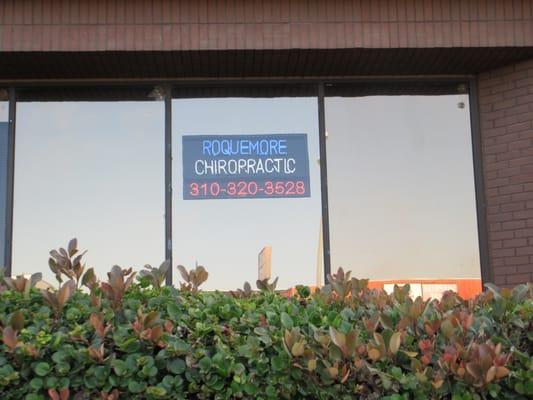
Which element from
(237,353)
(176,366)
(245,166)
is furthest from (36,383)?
(245,166)

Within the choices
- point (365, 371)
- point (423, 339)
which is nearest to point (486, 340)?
point (423, 339)

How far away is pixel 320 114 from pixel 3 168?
3026mm

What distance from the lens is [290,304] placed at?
11.3 ft

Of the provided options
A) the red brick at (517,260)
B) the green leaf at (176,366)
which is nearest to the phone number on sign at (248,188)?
the red brick at (517,260)

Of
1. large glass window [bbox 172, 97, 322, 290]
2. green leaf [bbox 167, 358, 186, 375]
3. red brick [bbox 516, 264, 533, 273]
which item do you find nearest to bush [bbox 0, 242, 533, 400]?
green leaf [bbox 167, 358, 186, 375]

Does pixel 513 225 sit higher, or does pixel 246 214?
pixel 246 214

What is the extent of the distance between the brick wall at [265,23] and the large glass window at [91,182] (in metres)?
1.00

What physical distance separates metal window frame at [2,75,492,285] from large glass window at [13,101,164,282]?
83 mm

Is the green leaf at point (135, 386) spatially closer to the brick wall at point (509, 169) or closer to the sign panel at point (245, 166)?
the sign panel at point (245, 166)

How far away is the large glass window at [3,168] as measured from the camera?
750cm

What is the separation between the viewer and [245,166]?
7.73 metres

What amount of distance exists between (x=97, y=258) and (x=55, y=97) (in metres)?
1.59

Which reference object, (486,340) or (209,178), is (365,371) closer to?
(486,340)

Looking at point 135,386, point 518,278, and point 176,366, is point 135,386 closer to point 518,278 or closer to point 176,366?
point 176,366
